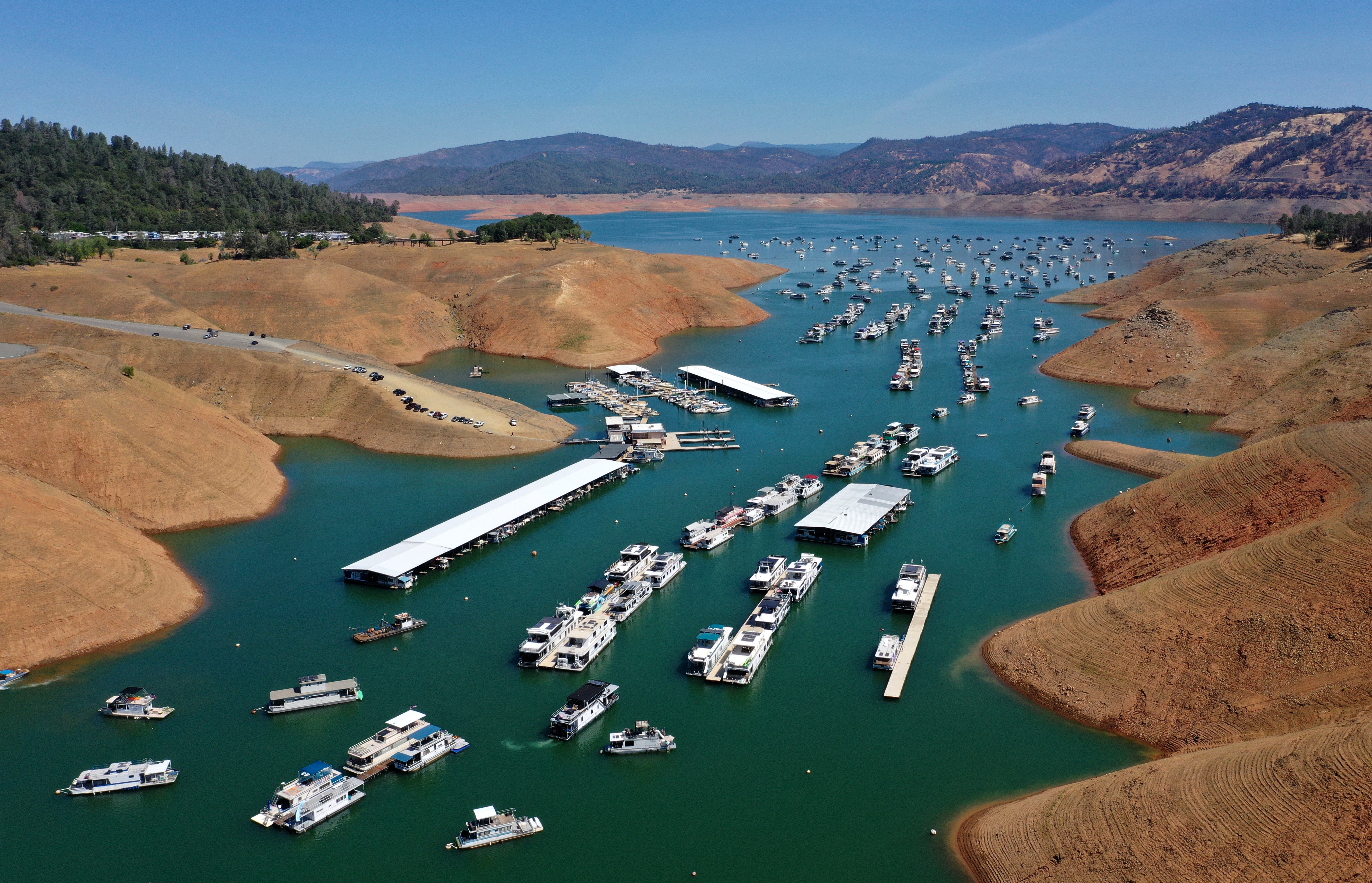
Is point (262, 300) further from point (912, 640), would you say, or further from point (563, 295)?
point (912, 640)

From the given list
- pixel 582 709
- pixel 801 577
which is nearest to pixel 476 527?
pixel 801 577

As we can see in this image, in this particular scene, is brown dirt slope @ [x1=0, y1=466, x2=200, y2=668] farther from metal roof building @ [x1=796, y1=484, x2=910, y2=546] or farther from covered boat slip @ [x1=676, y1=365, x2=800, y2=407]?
covered boat slip @ [x1=676, y1=365, x2=800, y2=407]

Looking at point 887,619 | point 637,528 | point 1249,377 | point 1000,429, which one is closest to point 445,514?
point 637,528

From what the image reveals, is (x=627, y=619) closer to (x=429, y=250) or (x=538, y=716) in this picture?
(x=538, y=716)

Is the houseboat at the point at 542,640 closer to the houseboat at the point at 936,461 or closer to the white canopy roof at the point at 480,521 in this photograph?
the white canopy roof at the point at 480,521

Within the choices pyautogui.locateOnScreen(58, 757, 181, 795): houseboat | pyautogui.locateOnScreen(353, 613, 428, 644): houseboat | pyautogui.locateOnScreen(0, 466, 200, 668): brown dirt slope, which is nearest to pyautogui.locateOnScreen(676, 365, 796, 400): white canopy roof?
pyautogui.locateOnScreen(353, 613, 428, 644): houseboat

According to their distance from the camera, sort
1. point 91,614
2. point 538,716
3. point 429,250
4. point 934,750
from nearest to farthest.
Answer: point 934,750
point 538,716
point 91,614
point 429,250
